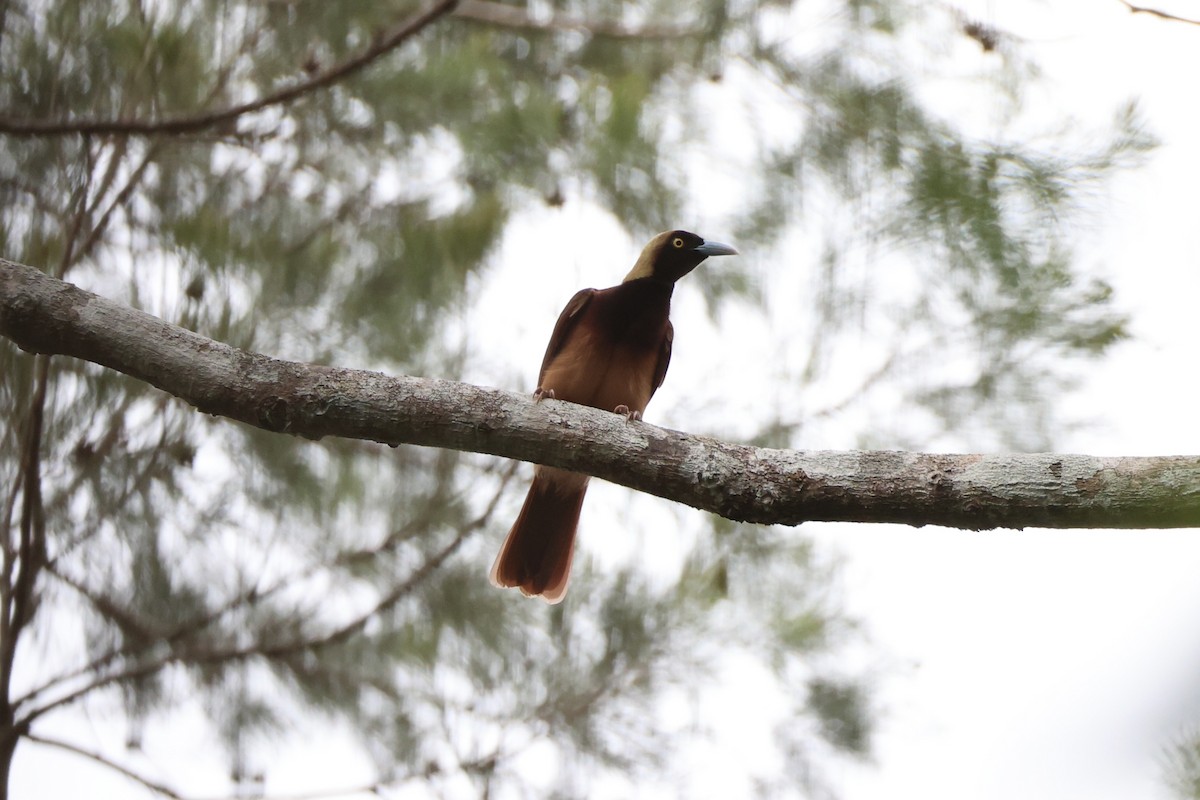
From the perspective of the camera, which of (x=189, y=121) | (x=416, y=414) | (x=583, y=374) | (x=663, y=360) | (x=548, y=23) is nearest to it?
(x=416, y=414)

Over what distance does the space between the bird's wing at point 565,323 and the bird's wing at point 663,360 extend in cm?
33

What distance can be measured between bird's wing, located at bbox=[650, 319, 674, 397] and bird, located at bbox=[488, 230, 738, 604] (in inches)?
2.5

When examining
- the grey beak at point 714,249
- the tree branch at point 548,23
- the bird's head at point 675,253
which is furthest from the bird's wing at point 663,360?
the tree branch at point 548,23

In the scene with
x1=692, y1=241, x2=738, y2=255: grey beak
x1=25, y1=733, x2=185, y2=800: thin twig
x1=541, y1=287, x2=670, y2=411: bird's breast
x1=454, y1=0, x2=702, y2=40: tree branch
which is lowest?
x1=25, y1=733, x2=185, y2=800: thin twig

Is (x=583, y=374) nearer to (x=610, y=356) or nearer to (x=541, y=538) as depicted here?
(x=610, y=356)

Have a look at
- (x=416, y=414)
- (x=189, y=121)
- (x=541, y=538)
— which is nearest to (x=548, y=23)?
(x=189, y=121)

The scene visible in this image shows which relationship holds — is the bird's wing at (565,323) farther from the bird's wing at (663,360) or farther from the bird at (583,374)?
the bird's wing at (663,360)

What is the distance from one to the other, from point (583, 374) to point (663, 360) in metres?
0.46

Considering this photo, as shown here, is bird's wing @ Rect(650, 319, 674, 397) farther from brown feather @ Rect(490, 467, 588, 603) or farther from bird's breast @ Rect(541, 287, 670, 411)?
brown feather @ Rect(490, 467, 588, 603)

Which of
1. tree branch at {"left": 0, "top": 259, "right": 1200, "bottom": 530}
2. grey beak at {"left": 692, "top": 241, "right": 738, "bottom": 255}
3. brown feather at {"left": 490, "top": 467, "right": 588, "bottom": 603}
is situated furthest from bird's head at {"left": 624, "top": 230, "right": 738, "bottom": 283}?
tree branch at {"left": 0, "top": 259, "right": 1200, "bottom": 530}

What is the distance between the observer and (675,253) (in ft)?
14.1

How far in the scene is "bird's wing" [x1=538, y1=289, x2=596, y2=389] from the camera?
14.0ft

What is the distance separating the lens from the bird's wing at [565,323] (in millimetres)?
4258

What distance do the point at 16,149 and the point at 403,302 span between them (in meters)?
1.32
